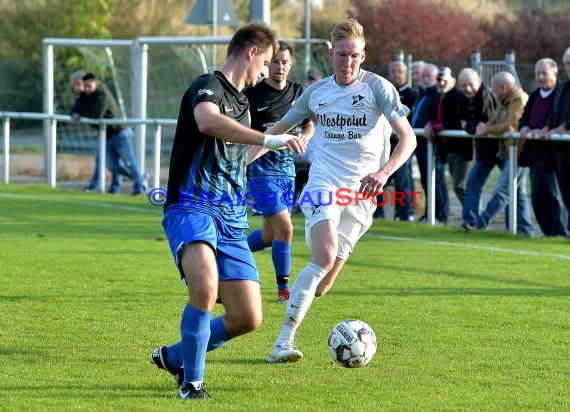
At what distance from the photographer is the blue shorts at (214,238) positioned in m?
6.69

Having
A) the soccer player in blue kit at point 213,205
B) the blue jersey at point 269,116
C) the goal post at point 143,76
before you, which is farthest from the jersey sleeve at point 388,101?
the goal post at point 143,76

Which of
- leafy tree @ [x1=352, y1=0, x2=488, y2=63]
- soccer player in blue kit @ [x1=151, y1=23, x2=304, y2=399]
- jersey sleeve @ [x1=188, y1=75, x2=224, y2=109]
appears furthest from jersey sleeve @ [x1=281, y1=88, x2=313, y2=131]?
leafy tree @ [x1=352, y1=0, x2=488, y2=63]

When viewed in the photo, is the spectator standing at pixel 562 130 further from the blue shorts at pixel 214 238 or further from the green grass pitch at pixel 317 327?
the blue shorts at pixel 214 238

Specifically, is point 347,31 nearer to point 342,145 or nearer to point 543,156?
point 342,145

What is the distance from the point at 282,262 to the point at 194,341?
385 cm

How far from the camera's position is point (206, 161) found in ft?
22.5

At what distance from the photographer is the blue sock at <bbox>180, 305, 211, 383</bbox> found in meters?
6.62

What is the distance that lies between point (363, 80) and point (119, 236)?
6.95 m

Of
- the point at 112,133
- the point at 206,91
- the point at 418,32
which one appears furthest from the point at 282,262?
the point at 418,32

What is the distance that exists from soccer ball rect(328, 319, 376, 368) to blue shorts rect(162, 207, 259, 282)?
0.80m

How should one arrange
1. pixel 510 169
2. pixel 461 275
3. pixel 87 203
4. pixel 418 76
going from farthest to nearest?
pixel 87 203 < pixel 418 76 < pixel 510 169 < pixel 461 275

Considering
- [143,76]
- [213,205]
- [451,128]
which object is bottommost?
[213,205]

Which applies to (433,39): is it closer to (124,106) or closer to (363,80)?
(124,106)

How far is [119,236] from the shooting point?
581 inches
